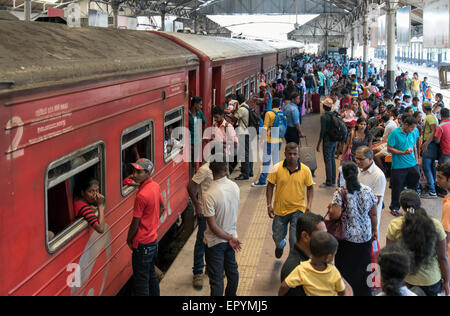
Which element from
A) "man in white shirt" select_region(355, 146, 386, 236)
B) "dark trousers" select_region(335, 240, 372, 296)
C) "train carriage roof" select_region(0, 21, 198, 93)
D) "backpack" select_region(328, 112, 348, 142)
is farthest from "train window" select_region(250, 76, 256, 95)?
"dark trousers" select_region(335, 240, 372, 296)

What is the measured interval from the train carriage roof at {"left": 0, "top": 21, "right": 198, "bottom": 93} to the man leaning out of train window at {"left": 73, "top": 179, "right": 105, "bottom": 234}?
0.91 metres

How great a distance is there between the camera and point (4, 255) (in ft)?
10.1

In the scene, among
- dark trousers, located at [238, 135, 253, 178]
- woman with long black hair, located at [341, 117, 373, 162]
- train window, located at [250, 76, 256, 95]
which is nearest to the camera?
woman with long black hair, located at [341, 117, 373, 162]

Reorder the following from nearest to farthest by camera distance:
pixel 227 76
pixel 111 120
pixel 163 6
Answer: pixel 111 120 → pixel 227 76 → pixel 163 6

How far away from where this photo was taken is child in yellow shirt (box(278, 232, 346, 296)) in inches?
130

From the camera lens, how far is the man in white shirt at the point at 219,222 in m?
4.80

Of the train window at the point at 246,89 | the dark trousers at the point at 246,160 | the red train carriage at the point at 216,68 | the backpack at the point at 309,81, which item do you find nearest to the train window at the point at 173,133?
the red train carriage at the point at 216,68

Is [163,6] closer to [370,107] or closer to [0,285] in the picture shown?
[370,107]

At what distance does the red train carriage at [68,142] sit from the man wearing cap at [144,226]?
25 centimetres

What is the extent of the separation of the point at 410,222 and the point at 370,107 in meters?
9.94

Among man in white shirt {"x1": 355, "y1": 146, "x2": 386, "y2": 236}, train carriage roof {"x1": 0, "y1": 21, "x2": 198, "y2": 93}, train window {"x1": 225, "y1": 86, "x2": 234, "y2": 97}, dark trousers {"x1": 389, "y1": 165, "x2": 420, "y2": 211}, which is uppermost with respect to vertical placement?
train carriage roof {"x1": 0, "y1": 21, "x2": 198, "y2": 93}

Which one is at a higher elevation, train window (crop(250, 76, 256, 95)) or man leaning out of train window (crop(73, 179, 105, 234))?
train window (crop(250, 76, 256, 95))

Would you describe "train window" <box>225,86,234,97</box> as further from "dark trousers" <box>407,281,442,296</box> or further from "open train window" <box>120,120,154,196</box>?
"dark trousers" <box>407,281,442,296</box>

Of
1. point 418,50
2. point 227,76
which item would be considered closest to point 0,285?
point 227,76
